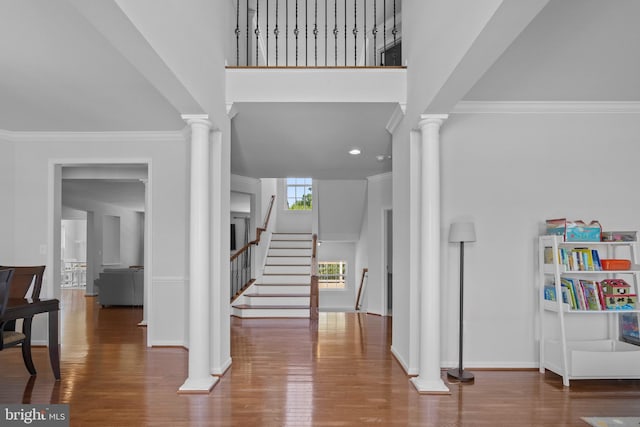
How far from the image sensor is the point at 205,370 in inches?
161

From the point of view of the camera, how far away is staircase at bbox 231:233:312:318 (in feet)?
25.3

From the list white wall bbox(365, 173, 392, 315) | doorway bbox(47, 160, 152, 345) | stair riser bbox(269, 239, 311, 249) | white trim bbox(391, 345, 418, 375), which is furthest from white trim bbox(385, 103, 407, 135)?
stair riser bbox(269, 239, 311, 249)

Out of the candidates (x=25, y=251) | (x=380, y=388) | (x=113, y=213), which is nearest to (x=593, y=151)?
(x=380, y=388)

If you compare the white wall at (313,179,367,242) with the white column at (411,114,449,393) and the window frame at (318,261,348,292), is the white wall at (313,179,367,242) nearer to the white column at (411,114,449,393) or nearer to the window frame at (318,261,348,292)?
the window frame at (318,261,348,292)

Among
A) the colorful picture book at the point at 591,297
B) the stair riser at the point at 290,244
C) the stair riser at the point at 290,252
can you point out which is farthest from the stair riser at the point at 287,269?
the colorful picture book at the point at 591,297

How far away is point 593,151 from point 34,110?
6.06 meters

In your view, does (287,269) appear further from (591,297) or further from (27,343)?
(591,297)

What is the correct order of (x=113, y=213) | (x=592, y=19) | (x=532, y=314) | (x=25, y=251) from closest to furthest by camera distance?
(x=592, y=19) < (x=532, y=314) < (x=25, y=251) < (x=113, y=213)

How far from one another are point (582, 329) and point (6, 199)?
7060mm

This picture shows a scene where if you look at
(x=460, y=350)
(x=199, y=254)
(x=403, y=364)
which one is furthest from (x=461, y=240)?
(x=199, y=254)

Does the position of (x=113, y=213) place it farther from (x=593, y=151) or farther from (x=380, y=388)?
(x=593, y=151)

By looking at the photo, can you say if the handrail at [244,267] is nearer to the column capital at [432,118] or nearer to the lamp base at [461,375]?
the lamp base at [461,375]

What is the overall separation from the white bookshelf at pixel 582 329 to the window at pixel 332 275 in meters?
9.97

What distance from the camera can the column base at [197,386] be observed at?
12.8 ft
